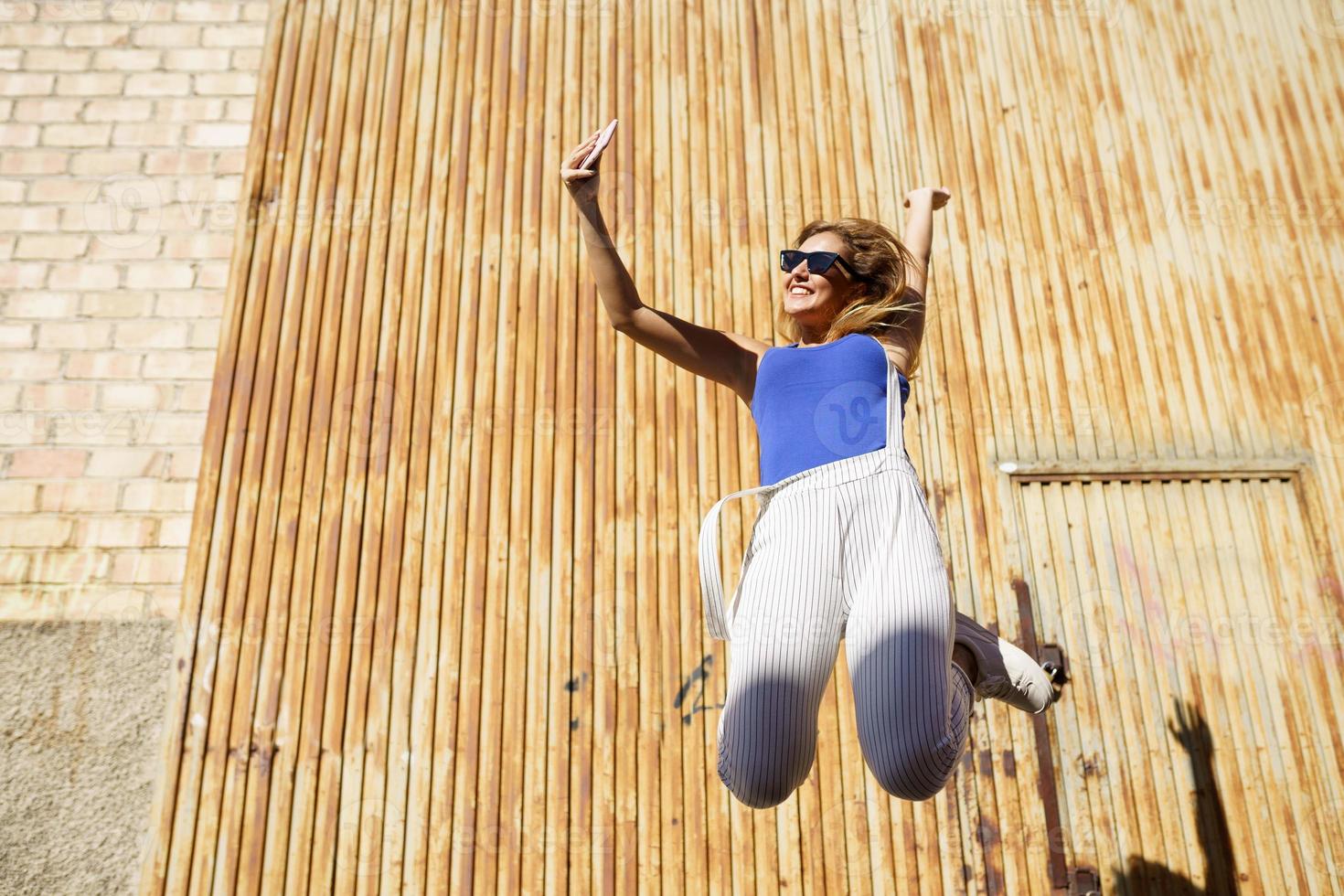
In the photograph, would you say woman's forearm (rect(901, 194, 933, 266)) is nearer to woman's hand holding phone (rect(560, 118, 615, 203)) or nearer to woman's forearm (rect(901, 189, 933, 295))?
woman's forearm (rect(901, 189, 933, 295))

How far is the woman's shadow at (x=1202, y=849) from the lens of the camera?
11.1ft

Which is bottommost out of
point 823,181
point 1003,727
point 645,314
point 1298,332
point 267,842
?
point 267,842

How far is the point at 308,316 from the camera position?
408 centimetres

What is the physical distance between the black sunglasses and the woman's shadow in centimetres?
244

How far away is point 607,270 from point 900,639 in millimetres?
1121

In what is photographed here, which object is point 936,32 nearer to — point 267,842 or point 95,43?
point 95,43

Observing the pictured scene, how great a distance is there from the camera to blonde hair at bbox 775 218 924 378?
2340 millimetres

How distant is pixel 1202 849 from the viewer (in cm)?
342

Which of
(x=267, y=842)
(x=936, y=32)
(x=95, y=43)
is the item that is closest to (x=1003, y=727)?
(x=267, y=842)

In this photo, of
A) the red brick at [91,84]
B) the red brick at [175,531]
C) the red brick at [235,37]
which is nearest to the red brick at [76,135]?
the red brick at [91,84]

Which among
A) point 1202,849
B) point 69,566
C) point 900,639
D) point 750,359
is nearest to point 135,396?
point 69,566

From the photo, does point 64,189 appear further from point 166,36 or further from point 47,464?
point 47,464

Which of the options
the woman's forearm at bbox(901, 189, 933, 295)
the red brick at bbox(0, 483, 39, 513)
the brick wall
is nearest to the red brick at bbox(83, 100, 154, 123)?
the brick wall

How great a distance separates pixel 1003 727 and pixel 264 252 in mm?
3763
